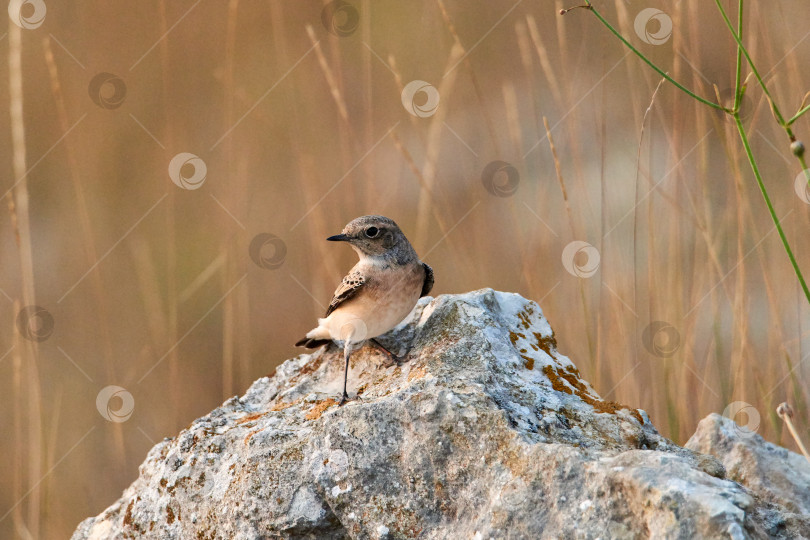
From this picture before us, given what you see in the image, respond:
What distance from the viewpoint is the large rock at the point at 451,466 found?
2.27 m

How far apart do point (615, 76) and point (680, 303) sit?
139 inches

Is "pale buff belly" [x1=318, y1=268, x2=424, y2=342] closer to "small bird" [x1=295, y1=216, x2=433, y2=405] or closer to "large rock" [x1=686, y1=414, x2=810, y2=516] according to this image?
"small bird" [x1=295, y1=216, x2=433, y2=405]

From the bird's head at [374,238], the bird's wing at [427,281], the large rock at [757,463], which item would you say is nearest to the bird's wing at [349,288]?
the bird's head at [374,238]

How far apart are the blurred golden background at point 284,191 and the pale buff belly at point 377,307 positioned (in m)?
1.73

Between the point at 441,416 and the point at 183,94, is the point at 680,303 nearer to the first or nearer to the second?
the point at 441,416

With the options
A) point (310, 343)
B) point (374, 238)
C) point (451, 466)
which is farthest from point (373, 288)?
point (451, 466)

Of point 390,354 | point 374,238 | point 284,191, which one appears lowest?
point 390,354

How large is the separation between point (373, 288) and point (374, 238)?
0.99 ft

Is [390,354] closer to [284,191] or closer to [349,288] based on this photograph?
[349,288]

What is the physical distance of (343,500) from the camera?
2.70m

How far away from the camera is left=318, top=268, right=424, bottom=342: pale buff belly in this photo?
3.72 meters

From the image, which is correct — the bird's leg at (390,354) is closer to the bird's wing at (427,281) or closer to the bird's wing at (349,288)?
the bird's wing at (349,288)

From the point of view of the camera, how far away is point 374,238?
395 cm

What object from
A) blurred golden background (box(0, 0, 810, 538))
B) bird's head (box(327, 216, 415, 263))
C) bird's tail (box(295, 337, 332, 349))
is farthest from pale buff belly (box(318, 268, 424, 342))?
blurred golden background (box(0, 0, 810, 538))
